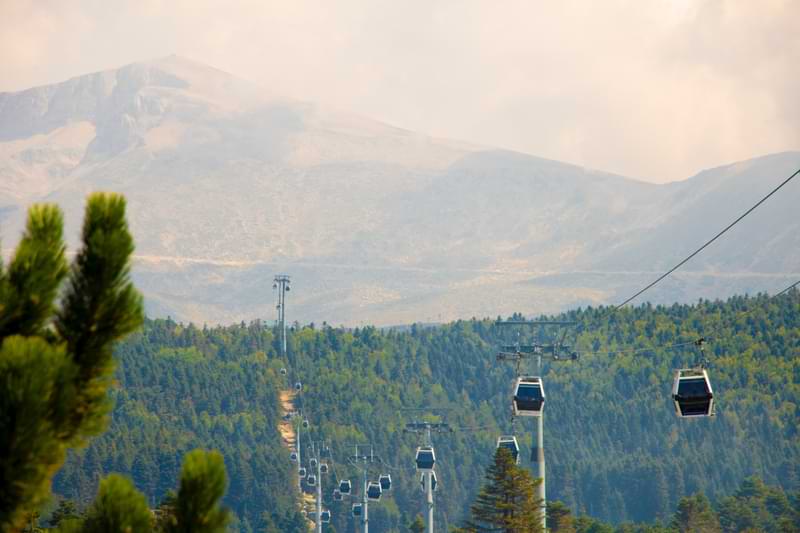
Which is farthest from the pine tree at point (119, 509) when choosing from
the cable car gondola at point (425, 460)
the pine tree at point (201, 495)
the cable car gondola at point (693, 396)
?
the cable car gondola at point (425, 460)

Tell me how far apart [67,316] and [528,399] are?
46.0 metres

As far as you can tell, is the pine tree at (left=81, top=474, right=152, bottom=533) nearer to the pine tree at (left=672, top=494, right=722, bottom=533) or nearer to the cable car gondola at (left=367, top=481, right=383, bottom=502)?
the cable car gondola at (left=367, top=481, right=383, bottom=502)

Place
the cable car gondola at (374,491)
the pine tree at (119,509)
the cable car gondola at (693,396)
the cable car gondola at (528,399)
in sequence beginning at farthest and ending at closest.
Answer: the cable car gondola at (374,491) → the cable car gondola at (528,399) → the cable car gondola at (693,396) → the pine tree at (119,509)

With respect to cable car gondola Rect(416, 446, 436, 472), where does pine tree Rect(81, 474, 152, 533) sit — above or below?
below

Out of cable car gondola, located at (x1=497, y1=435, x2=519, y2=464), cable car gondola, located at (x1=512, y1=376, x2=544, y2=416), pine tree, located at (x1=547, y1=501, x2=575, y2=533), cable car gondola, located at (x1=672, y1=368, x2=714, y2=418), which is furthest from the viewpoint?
pine tree, located at (x1=547, y1=501, x2=575, y2=533)

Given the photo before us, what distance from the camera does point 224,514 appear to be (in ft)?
41.9

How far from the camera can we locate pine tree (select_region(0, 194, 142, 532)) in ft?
40.9

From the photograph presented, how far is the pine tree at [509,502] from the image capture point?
2692 inches

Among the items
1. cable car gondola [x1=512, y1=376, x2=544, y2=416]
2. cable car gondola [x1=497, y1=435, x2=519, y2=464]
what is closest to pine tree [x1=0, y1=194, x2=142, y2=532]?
cable car gondola [x1=512, y1=376, x2=544, y2=416]

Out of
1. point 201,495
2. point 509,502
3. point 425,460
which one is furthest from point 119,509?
point 425,460

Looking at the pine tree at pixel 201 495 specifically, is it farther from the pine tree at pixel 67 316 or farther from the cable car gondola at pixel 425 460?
the cable car gondola at pixel 425 460

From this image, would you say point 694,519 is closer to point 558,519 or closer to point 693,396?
point 558,519

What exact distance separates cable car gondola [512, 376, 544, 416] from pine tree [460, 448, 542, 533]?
9.75 m

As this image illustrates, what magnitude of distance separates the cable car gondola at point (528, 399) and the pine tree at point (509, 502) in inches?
384
